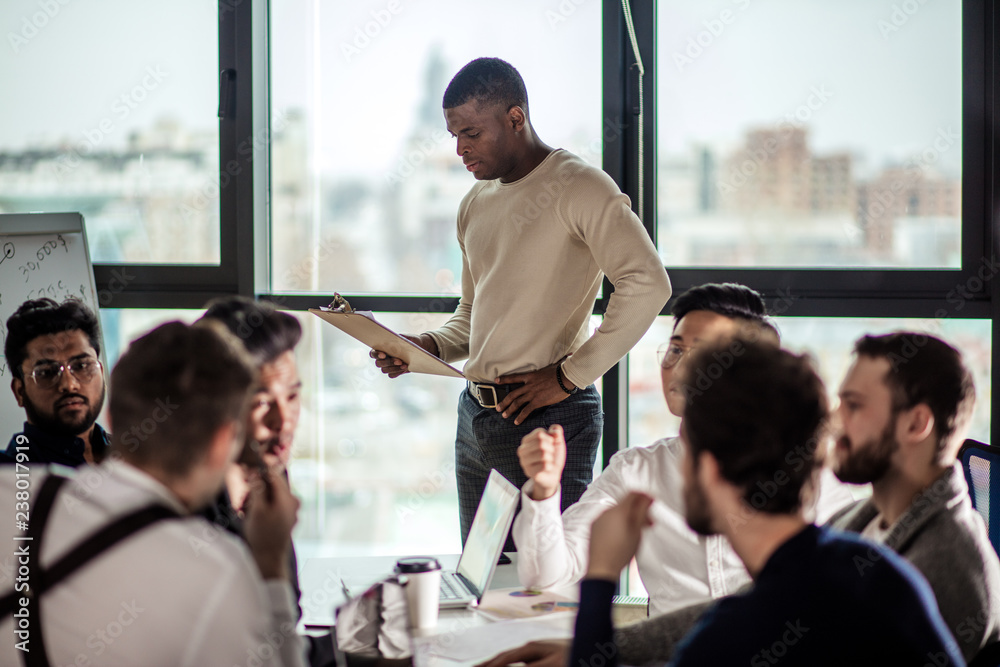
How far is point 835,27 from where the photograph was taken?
317 centimetres

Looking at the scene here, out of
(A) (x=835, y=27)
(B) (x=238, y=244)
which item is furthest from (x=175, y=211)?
(A) (x=835, y=27)

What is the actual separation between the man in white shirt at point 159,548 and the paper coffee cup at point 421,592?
1.30ft

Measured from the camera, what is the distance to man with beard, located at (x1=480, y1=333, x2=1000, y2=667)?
4.41ft

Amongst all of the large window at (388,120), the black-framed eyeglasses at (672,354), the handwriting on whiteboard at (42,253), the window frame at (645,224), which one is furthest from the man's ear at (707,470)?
the handwriting on whiteboard at (42,253)

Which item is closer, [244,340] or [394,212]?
[244,340]

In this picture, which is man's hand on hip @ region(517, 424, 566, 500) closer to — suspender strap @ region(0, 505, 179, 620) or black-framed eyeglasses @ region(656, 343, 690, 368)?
black-framed eyeglasses @ region(656, 343, 690, 368)

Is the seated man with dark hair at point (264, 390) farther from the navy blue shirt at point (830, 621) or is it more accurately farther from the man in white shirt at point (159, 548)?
the navy blue shirt at point (830, 621)

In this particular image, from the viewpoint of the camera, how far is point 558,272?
2543 mm

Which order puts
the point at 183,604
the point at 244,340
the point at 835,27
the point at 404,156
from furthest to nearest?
the point at 404,156 < the point at 835,27 < the point at 244,340 < the point at 183,604

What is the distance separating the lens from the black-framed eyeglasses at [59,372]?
7.29 feet

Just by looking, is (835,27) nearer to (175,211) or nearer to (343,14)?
(343,14)

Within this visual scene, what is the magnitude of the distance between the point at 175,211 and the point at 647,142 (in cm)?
187

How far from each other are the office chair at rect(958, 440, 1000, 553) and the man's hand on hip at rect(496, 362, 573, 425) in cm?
102

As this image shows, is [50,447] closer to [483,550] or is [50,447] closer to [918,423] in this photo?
Answer: [483,550]
